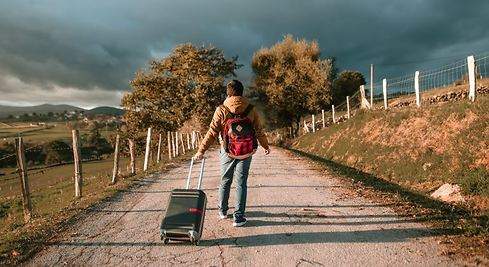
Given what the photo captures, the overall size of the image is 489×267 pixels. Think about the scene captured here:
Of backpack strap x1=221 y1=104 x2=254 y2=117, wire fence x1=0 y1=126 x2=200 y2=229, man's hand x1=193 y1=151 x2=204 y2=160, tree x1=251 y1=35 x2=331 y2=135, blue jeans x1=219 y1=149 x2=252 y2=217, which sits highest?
tree x1=251 y1=35 x2=331 y2=135

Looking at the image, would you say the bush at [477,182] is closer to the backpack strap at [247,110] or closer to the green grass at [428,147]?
the green grass at [428,147]

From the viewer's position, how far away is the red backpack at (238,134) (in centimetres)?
737

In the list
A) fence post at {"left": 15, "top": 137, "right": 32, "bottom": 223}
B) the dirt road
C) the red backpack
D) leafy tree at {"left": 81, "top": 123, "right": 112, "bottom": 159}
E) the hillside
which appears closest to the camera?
the dirt road

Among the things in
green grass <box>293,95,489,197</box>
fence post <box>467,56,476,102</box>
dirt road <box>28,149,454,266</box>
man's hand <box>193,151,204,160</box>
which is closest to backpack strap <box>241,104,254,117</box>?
man's hand <box>193,151,204,160</box>

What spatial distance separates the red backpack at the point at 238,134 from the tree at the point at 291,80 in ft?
144

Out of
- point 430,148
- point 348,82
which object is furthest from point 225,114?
point 348,82

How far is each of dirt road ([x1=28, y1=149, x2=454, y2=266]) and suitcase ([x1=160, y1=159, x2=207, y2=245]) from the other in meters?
0.19

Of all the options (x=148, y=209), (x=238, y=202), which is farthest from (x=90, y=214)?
(x=238, y=202)

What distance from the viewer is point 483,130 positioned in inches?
513

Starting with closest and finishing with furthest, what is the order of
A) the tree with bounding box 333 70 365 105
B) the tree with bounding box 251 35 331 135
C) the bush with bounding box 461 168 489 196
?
the bush with bounding box 461 168 489 196, the tree with bounding box 251 35 331 135, the tree with bounding box 333 70 365 105

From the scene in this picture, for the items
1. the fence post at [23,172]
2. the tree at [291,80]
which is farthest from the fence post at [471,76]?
the tree at [291,80]

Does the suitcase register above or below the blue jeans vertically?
below

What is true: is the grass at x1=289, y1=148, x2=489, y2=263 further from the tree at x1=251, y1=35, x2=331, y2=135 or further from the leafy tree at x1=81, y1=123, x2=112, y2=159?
the leafy tree at x1=81, y1=123, x2=112, y2=159

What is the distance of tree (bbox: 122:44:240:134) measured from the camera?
54.6 m
